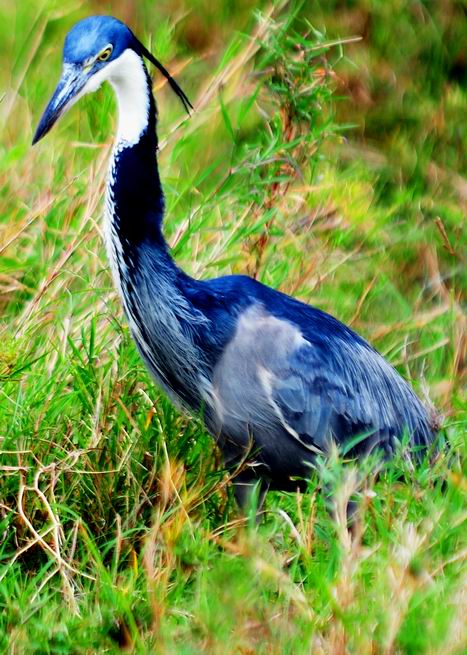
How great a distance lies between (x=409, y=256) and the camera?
201 inches

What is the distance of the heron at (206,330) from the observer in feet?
10.4

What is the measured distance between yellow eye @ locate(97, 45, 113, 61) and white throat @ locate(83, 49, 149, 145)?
0.05 m

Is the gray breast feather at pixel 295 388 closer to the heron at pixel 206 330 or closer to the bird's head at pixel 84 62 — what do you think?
the heron at pixel 206 330

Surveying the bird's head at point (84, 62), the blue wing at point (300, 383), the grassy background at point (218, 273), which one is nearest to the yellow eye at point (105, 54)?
the bird's head at point (84, 62)

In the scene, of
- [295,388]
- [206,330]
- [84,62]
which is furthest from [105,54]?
[295,388]

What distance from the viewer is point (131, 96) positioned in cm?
319

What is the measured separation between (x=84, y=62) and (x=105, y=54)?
A: 0.06 m

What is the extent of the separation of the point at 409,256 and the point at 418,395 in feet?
3.96

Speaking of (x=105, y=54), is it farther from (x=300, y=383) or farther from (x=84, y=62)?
(x=300, y=383)

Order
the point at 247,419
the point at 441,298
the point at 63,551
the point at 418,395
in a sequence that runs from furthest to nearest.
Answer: the point at 441,298, the point at 418,395, the point at 247,419, the point at 63,551

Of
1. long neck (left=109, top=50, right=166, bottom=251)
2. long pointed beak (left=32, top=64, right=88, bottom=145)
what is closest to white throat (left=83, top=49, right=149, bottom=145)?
long neck (left=109, top=50, right=166, bottom=251)

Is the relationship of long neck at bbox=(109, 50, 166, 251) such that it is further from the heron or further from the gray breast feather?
the gray breast feather

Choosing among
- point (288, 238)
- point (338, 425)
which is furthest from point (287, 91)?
point (338, 425)

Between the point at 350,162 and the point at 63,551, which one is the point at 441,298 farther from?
the point at 63,551
